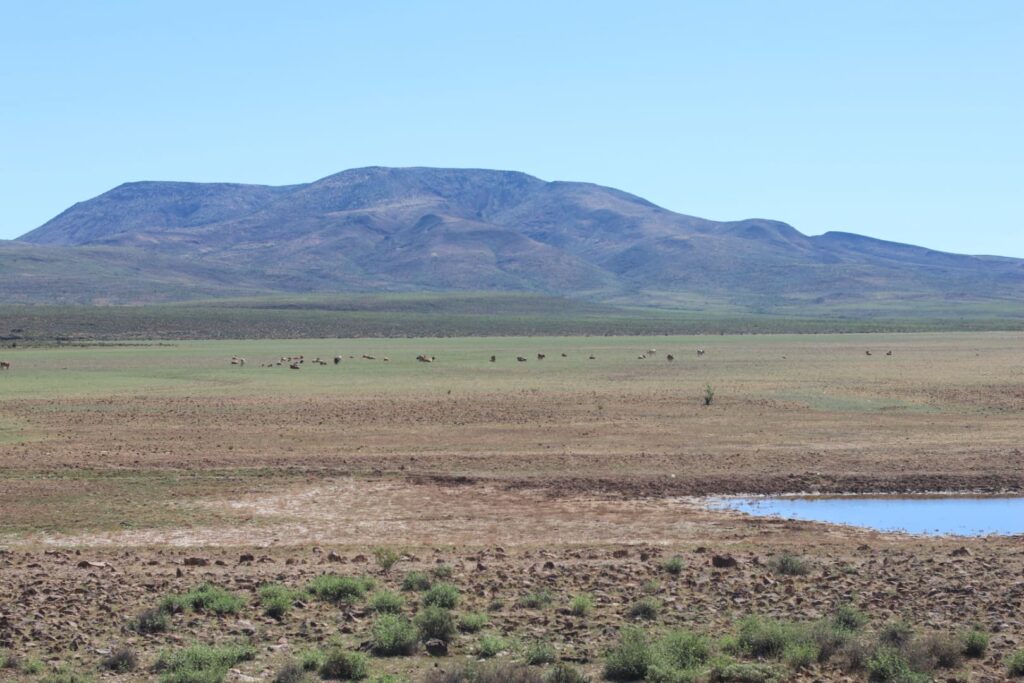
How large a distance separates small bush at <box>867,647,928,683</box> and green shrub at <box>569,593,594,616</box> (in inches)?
114

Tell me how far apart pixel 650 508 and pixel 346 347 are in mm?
59903

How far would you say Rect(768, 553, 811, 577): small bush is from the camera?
13.2m

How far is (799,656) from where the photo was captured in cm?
981

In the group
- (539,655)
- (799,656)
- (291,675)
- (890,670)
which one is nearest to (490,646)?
(539,655)

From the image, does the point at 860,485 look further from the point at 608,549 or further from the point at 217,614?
the point at 217,614

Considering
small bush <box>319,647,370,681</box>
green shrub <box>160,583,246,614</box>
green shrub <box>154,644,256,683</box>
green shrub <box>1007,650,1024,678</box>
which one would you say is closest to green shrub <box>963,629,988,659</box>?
green shrub <box>1007,650,1024,678</box>

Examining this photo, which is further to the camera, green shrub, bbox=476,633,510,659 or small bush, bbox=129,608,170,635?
small bush, bbox=129,608,170,635

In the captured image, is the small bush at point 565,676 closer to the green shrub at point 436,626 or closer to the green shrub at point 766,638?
the green shrub at point 436,626

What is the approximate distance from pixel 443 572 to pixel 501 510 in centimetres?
592

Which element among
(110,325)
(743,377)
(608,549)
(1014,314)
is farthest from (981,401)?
(1014,314)

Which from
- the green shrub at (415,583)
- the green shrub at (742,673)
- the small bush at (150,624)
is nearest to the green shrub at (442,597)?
the green shrub at (415,583)

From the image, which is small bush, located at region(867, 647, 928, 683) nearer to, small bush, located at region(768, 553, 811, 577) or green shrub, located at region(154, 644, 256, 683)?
small bush, located at region(768, 553, 811, 577)

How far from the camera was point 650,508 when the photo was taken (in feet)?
62.6

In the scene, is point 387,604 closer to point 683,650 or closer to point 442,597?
point 442,597
